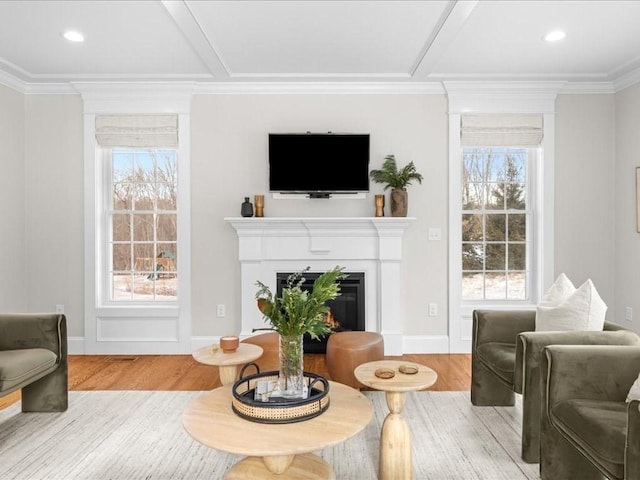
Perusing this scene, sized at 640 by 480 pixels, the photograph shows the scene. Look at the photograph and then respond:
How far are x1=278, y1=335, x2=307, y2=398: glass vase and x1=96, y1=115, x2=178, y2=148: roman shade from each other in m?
3.05

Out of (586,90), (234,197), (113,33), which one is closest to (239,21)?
(113,33)

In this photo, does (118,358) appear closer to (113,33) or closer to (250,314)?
(250,314)

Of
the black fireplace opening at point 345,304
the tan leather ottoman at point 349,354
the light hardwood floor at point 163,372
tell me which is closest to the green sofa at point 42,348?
the light hardwood floor at point 163,372

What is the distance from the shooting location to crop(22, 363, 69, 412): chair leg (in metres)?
3.04

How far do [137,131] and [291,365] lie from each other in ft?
11.0

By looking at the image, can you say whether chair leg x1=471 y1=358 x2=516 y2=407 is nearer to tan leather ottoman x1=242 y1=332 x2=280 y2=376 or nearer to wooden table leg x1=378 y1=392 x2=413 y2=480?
wooden table leg x1=378 y1=392 x2=413 y2=480

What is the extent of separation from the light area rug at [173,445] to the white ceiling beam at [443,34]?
103 inches

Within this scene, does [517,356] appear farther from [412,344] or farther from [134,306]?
[134,306]

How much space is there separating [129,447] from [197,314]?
79.0 inches

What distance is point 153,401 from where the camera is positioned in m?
3.29

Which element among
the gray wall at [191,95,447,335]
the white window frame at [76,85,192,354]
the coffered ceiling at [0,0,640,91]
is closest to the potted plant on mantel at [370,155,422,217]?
the gray wall at [191,95,447,335]

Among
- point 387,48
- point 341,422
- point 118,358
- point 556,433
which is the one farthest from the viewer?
point 118,358

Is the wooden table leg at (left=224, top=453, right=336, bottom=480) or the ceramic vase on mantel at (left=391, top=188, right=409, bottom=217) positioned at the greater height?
the ceramic vase on mantel at (left=391, top=188, right=409, bottom=217)

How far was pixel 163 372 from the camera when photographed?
3975 millimetres
